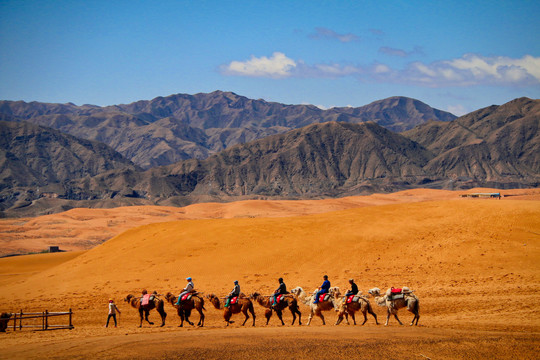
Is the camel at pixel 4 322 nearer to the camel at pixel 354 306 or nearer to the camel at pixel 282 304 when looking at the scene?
the camel at pixel 282 304

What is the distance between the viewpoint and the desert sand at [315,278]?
16844 mm

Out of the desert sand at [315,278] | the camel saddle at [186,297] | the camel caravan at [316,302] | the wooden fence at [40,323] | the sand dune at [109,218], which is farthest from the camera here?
the sand dune at [109,218]

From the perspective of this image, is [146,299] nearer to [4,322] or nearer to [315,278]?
[4,322]

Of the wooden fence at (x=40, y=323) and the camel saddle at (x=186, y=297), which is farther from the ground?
the camel saddle at (x=186, y=297)

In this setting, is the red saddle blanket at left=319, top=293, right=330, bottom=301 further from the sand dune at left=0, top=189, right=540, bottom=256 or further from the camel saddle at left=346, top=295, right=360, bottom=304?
the sand dune at left=0, top=189, right=540, bottom=256

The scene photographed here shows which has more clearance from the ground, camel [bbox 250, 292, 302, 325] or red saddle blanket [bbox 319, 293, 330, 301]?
red saddle blanket [bbox 319, 293, 330, 301]

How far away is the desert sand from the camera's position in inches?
663

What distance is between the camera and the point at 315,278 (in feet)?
101

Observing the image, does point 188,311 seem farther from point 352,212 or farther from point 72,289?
point 352,212

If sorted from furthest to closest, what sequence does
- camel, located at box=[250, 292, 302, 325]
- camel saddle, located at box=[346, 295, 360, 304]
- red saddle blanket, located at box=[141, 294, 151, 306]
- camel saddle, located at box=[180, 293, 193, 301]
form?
red saddle blanket, located at box=[141, 294, 151, 306], camel saddle, located at box=[180, 293, 193, 301], camel, located at box=[250, 292, 302, 325], camel saddle, located at box=[346, 295, 360, 304]

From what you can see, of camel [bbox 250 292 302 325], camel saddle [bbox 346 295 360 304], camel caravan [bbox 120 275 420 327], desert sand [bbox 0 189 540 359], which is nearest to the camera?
desert sand [bbox 0 189 540 359]

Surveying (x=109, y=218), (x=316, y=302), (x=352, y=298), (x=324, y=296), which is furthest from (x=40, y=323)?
(x=109, y=218)

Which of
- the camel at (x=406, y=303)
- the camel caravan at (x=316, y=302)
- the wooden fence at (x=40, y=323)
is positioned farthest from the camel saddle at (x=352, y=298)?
the wooden fence at (x=40, y=323)

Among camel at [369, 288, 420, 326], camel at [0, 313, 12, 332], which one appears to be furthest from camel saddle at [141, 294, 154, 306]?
camel at [369, 288, 420, 326]
